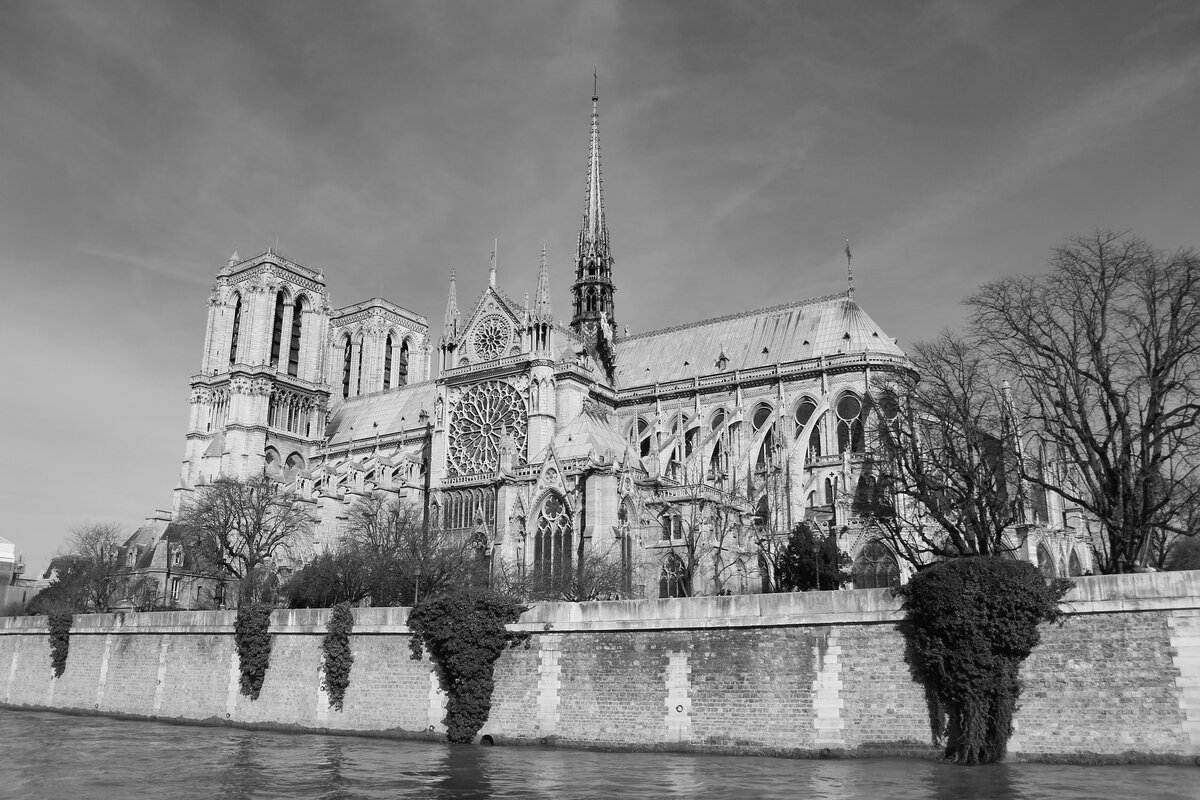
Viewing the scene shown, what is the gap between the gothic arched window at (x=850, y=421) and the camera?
51734 mm

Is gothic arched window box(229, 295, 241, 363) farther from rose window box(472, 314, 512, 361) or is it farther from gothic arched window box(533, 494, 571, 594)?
gothic arched window box(533, 494, 571, 594)

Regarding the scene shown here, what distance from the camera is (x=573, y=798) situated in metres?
19.4

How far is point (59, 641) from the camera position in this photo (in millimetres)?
41719

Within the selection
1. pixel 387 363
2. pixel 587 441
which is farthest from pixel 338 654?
pixel 387 363

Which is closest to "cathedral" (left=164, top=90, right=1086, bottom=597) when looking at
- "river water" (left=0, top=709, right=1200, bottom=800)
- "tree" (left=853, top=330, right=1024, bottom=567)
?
"tree" (left=853, top=330, right=1024, bottom=567)

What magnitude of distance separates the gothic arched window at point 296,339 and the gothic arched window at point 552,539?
39.1m

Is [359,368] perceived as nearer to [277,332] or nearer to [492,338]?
[277,332]

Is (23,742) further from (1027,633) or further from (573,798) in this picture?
(1027,633)

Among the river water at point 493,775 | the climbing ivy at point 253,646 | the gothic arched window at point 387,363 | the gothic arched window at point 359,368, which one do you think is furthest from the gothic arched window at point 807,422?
the gothic arched window at point 359,368

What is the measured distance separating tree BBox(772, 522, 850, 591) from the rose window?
26116mm

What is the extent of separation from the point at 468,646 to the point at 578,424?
75.7 ft

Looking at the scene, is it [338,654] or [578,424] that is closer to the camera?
[338,654]

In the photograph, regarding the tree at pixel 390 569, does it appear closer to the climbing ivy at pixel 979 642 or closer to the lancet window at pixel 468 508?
the lancet window at pixel 468 508

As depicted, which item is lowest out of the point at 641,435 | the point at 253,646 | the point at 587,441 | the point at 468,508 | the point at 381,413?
the point at 253,646
